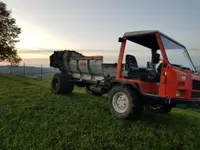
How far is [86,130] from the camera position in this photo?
5.30 metres

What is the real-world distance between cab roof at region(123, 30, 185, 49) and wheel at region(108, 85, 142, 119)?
161cm

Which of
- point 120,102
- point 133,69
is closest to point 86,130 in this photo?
point 120,102

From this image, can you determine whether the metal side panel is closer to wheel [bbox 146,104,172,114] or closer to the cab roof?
the cab roof

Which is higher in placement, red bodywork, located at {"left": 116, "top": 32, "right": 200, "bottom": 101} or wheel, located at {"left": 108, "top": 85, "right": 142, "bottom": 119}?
red bodywork, located at {"left": 116, "top": 32, "right": 200, "bottom": 101}

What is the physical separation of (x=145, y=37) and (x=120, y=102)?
2148 mm

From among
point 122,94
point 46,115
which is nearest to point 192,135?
point 122,94

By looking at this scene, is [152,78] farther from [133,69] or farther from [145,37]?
[145,37]

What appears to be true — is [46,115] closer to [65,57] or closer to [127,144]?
[127,144]

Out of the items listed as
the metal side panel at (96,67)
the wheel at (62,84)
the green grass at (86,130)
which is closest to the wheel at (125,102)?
the green grass at (86,130)

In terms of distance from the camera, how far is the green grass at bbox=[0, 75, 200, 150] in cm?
472

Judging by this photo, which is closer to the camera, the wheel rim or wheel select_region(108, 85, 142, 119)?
wheel select_region(108, 85, 142, 119)

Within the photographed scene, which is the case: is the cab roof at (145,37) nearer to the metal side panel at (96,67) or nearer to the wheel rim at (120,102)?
the metal side panel at (96,67)

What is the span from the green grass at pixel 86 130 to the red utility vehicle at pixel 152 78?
0.54 meters

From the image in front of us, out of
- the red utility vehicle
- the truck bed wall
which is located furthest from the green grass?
the truck bed wall
